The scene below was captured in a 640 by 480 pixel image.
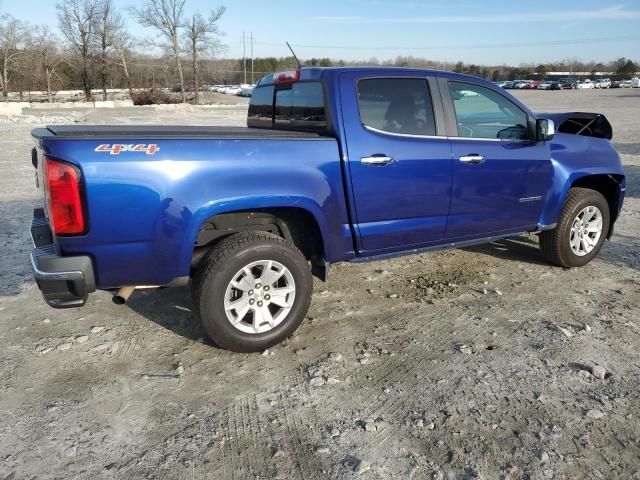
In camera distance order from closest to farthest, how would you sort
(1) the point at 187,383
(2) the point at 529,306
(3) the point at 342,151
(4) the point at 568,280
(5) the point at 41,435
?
(5) the point at 41,435
(1) the point at 187,383
(3) the point at 342,151
(2) the point at 529,306
(4) the point at 568,280

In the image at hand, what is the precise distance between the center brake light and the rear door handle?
1.51 meters

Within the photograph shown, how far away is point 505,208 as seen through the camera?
4.64 m

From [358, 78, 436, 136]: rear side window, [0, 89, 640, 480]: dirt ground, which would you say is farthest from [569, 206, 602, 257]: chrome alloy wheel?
[358, 78, 436, 136]: rear side window

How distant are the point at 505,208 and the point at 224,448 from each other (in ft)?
10.6

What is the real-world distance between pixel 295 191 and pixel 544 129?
8.27 feet

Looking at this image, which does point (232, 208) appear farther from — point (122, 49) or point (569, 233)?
point (122, 49)

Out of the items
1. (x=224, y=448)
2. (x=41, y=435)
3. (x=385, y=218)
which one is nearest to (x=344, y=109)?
(x=385, y=218)

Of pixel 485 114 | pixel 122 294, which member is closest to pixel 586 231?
pixel 485 114

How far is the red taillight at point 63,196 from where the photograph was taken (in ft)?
9.48

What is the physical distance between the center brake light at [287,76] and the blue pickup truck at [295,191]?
0.02m

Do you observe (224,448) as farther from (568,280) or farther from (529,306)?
(568,280)

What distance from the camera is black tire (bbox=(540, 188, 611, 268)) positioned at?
509 cm

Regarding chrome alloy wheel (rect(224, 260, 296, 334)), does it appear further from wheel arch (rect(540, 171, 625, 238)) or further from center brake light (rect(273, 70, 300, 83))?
wheel arch (rect(540, 171, 625, 238))

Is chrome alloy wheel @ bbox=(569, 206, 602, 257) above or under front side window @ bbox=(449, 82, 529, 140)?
under
